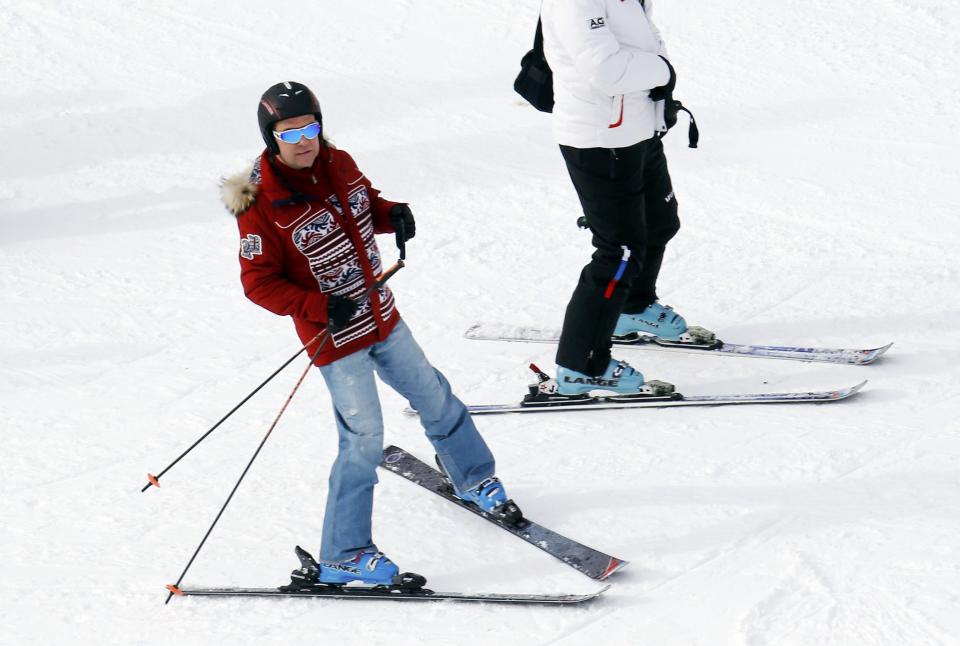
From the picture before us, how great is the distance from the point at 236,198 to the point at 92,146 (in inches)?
201

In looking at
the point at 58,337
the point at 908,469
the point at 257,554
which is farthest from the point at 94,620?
the point at 908,469

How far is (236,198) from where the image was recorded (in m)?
3.67

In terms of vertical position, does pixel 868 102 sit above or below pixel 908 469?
above

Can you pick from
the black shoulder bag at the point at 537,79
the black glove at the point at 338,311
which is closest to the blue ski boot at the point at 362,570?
the black glove at the point at 338,311

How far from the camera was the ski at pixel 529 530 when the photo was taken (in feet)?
13.0

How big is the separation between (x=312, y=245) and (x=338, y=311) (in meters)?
0.23

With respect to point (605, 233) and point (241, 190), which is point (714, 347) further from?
point (241, 190)

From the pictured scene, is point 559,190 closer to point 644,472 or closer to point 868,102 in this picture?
point 868,102

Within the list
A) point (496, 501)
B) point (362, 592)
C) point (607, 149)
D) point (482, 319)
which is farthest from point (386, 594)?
point (482, 319)

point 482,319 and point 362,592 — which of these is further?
point 482,319

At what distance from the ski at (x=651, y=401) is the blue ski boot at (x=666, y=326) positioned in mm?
488

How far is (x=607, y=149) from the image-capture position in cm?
466

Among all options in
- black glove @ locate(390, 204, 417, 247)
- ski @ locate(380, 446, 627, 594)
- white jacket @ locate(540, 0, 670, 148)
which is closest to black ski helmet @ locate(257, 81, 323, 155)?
black glove @ locate(390, 204, 417, 247)

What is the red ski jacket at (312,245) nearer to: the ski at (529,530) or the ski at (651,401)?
the ski at (529,530)
